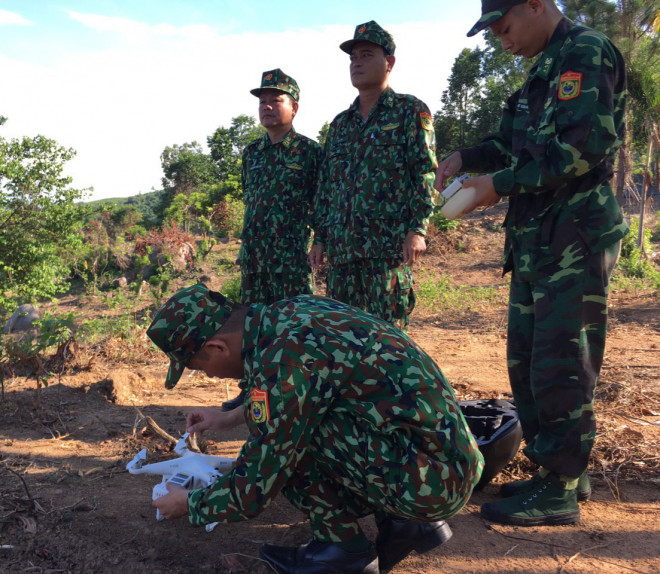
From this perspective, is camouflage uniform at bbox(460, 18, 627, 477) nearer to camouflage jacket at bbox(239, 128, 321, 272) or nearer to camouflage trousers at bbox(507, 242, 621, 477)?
camouflage trousers at bbox(507, 242, 621, 477)

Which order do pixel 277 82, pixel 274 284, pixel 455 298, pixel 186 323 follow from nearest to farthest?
1. pixel 186 323
2. pixel 277 82
3. pixel 274 284
4. pixel 455 298

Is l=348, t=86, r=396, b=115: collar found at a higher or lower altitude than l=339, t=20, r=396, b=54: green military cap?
lower

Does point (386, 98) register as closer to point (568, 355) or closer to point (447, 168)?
point (447, 168)

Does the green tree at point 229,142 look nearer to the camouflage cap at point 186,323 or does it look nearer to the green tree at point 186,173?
the green tree at point 186,173

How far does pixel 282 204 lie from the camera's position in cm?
371

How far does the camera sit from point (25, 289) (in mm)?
12234

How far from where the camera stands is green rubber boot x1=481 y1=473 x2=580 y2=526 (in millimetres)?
2150

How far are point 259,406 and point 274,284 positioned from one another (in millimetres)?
2266

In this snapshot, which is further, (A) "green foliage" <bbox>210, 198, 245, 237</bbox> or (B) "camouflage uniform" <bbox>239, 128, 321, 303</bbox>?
(A) "green foliage" <bbox>210, 198, 245, 237</bbox>

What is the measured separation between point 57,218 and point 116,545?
12534mm

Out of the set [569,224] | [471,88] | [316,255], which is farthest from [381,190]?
[471,88]

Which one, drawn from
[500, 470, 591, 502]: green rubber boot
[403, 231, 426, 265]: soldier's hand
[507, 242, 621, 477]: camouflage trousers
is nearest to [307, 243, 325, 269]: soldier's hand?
[403, 231, 426, 265]: soldier's hand

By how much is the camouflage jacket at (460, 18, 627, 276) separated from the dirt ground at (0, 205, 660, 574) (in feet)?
3.47

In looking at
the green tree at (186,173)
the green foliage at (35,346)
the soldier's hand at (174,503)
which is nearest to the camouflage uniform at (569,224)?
the soldier's hand at (174,503)
